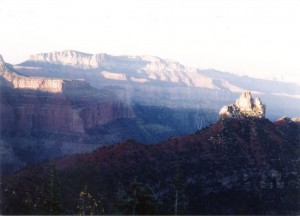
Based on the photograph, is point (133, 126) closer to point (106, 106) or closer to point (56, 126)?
point (106, 106)

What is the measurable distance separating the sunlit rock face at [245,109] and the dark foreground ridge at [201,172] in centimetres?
182

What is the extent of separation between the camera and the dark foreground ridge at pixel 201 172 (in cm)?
5688

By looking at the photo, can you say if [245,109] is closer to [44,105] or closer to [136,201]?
[136,201]

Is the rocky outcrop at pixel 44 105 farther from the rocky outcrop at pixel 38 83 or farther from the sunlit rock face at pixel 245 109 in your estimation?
the sunlit rock face at pixel 245 109

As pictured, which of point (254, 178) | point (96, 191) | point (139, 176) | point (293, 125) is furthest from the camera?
point (293, 125)

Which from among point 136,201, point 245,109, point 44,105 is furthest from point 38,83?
point 136,201

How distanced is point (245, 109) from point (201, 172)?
58.6ft

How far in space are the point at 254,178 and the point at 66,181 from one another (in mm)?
24282

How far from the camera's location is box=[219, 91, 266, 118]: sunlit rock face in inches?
3125

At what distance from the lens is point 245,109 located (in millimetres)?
81062

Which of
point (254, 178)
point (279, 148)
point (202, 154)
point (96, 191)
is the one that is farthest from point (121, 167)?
point (279, 148)

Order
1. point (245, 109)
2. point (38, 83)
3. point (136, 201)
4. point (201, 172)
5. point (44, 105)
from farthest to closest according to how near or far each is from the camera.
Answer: point (38, 83)
point (44, 105)
point (245, 109)
point (201, 172)
point (136, 201)

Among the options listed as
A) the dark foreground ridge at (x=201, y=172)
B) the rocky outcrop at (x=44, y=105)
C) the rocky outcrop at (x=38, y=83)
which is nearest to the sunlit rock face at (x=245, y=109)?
the dark foreground ridge at (x=201, y=172)

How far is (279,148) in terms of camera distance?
239 ft
